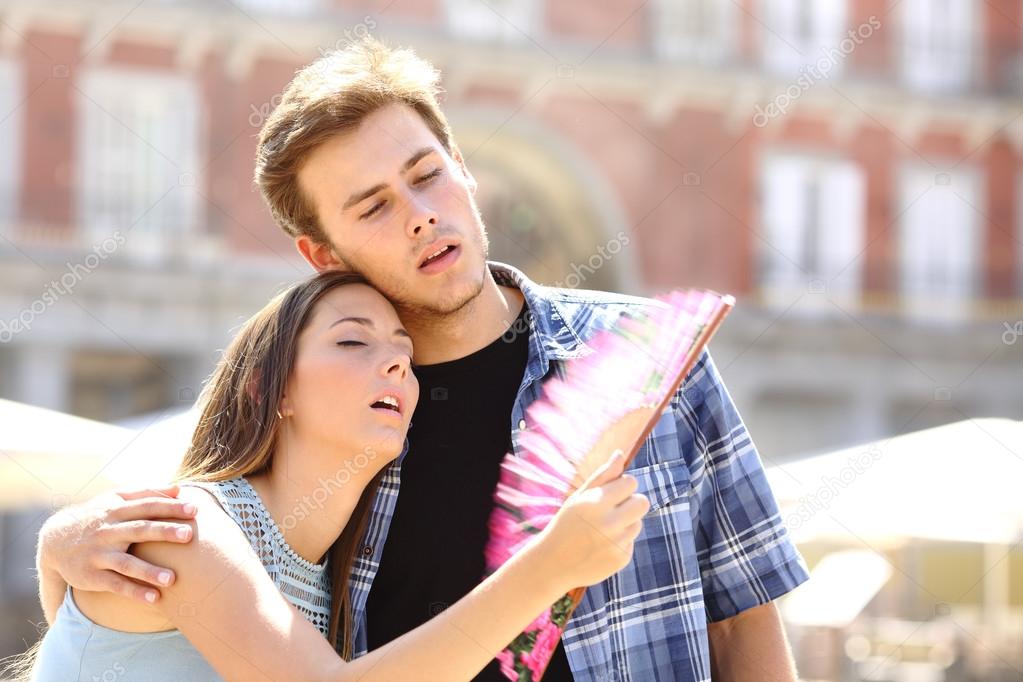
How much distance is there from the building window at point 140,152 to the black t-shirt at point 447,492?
15.0 meters

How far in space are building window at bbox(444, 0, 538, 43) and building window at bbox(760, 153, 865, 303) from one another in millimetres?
4671

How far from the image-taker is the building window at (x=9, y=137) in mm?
16469

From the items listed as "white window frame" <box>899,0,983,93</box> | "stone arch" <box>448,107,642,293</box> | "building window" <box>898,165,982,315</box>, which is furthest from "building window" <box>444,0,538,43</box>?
"building window" <box>898,165,982,315</box>

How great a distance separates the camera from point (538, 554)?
1.95m

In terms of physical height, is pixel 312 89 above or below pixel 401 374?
above

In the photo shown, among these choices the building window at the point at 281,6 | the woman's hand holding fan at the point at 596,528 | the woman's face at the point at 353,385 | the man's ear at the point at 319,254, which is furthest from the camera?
the building window at the point at 281,6

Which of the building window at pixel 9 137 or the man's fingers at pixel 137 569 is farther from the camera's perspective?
the building window at pixel 9 137

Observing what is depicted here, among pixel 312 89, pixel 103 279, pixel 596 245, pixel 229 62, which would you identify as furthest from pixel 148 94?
pixel 312 89

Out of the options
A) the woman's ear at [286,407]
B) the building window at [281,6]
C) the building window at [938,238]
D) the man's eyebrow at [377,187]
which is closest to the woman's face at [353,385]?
the woman's ear at [286,407]

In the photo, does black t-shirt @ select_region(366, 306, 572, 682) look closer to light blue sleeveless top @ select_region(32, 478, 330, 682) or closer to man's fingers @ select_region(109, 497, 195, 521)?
light blue sleeveless top @ select_region(32, 478, 330, 682)

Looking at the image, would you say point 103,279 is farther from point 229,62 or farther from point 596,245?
point 596,245

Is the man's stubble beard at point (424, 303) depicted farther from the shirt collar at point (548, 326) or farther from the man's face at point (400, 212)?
the shirt collar at point (548, 326)

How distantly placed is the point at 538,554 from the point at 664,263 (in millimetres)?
17956

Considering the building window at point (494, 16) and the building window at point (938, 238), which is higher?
the building window at point (494, 16)
